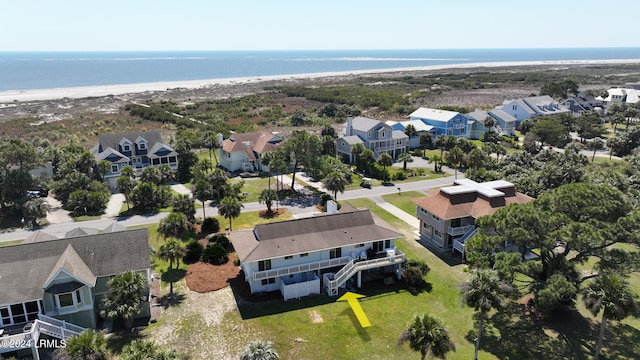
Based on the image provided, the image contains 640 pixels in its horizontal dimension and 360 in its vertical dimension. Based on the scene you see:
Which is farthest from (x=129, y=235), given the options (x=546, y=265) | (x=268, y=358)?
(x=546, y=265)

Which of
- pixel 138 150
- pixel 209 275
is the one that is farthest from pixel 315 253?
pixel 138 150

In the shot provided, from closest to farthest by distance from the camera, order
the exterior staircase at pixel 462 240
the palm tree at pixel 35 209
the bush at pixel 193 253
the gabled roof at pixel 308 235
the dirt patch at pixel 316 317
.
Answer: the dirt patch at pixel 316 317 < the gabled roof at pixel 308 235 < the bush at pixel 193 253 < the exterior staircase at pixel 462 240 < the palm tree at pixel 35 209

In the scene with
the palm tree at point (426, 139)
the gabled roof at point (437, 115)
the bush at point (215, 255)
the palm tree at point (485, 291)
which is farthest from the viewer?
the gabled roof at point (437, 115)

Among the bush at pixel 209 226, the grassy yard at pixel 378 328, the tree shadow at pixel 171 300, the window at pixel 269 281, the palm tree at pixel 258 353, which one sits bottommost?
the grassy yard at pixel 378 328

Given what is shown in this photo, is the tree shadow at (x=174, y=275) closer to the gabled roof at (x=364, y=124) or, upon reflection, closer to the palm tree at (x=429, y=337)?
the palm tree at (x=429, y=337)

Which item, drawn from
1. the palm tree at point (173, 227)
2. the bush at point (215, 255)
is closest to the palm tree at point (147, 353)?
the palm tree at point (173, 227)

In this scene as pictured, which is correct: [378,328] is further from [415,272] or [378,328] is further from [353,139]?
[353,139]
